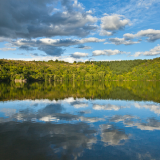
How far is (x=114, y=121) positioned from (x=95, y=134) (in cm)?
353

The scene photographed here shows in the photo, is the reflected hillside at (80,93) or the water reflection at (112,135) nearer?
the water reflection at (112,135)

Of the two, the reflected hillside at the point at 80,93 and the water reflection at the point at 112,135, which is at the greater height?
the reflected hillside at the point at 80,93

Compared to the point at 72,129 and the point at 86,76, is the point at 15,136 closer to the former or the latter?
the point at 72,129

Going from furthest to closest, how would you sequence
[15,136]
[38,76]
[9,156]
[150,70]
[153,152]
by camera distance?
[150,70]
[38,76]
[15,136]
[153,152]
[9,156]

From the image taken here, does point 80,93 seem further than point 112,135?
Yes

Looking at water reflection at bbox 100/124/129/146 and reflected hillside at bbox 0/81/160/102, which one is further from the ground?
reflected hillside at bbox 0/81/160/102

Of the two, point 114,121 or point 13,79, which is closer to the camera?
point 114,121

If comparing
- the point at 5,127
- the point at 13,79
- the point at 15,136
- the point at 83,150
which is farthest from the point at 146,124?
the point at 13,79

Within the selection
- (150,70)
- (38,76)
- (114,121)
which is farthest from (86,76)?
(114,121)

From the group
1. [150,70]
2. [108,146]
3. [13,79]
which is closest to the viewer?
[108,146]

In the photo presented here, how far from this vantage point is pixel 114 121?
12.2m

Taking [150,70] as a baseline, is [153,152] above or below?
below

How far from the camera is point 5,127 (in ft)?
34.8

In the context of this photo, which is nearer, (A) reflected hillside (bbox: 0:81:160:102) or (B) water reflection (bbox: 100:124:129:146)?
(B) water reflection (bbox: 100:124:129:146)
